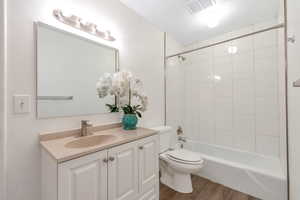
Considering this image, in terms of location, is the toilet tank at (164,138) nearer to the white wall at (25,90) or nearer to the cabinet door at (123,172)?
the cabinet door at (123,172)

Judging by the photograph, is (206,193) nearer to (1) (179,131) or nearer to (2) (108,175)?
(1) (179,131)

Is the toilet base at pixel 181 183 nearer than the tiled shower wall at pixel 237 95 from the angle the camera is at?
Yes

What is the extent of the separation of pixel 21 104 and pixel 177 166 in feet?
5.35

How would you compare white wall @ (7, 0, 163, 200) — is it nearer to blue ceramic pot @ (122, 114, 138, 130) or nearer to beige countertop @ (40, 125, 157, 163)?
beige countertop @ (40, 125, 157, 163)

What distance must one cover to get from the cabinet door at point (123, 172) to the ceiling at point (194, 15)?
1.71m

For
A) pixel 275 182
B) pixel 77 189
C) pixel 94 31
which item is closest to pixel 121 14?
pixel 94 31

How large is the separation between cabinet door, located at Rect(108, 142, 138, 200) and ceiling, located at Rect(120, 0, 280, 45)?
171cm

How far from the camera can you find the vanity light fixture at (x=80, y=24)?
3.80 ft

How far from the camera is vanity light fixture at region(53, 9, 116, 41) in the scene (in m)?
1.16

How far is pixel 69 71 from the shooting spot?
127cm

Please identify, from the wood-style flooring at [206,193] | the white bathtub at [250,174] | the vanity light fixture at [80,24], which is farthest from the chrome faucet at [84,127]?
the white bathtub at [250,174]

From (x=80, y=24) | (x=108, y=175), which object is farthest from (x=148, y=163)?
(x=80, y=24)

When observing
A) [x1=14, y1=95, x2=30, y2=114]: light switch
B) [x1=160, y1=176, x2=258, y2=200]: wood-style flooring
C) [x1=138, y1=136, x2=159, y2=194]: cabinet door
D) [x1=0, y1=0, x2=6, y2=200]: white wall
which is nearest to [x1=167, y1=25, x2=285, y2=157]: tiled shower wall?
[x1=160, y1=176, x2=258, y2=200]: wood-style flooring

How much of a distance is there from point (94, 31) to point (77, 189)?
53.5 inches
